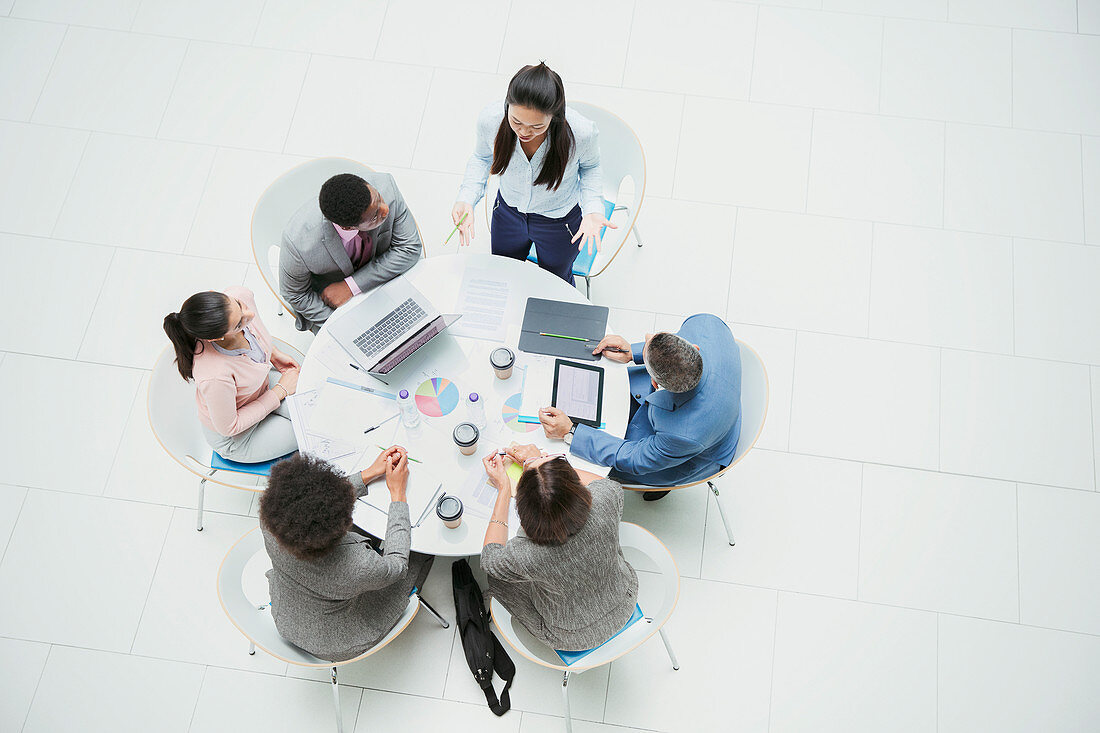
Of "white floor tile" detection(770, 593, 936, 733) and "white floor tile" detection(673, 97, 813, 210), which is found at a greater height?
"white floor tile" detection(673, 97, 813, 210)

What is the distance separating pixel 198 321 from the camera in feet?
8.38

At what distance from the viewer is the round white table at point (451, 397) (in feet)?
8.64

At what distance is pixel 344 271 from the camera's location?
120 inches

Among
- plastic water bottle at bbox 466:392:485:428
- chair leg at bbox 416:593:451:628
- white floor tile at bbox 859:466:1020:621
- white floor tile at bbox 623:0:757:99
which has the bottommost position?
chair leg at bbox 416:593:451:628

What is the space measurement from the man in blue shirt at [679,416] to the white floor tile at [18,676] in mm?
2411

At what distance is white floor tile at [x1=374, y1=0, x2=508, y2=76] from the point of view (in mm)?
4383

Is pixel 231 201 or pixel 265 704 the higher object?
pixel 231 201

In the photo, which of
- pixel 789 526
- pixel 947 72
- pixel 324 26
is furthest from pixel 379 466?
pixel 947 72

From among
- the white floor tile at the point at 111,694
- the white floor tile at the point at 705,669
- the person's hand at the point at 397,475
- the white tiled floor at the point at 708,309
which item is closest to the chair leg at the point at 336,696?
the white tiled floor at the point at 708,309

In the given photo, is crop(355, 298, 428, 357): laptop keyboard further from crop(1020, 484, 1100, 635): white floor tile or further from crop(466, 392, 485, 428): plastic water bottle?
crop(1020, 484, 1100, 635): white floor tile

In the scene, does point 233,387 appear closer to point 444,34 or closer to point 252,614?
point 252,614

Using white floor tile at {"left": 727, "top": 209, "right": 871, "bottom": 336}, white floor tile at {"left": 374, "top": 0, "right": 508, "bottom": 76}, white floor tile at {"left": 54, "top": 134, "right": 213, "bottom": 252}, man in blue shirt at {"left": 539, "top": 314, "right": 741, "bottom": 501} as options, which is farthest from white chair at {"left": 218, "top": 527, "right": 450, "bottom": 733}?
white floor tile at {"left": 374, "top": 0, "right": 508, "bottom": 76}

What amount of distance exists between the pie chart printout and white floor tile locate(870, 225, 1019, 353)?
2.19 m

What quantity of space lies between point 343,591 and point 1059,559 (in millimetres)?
3033
